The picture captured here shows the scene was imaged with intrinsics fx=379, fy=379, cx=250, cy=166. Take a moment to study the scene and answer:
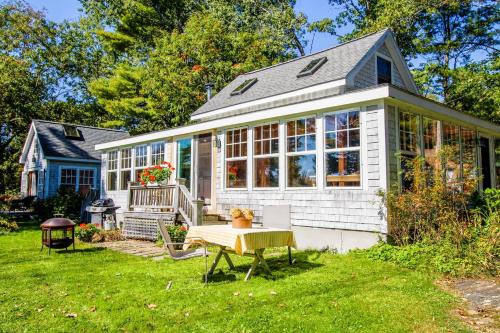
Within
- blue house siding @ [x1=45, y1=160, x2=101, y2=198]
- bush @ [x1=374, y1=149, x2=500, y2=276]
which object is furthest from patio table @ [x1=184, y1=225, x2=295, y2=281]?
blue house siding @ [x1=45, y1=160, x2=101, y2=198]

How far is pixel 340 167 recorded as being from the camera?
27.8ft

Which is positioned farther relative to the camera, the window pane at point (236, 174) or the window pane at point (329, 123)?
the window pane at point (236, 174)

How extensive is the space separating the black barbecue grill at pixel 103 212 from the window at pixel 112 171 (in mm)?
862

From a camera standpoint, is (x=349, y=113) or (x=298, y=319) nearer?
(x=298, y=319)

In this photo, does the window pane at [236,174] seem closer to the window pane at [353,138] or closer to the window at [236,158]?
the window at [236,158]

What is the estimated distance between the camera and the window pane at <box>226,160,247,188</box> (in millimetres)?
10531

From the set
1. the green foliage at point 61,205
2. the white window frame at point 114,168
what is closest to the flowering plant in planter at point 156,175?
the white window frame at point 114,168

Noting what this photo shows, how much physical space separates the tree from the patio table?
53.7ft

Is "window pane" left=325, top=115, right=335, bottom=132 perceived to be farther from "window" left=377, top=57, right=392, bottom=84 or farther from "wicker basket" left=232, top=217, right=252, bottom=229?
"window" left=377, top=57, right=392, bottom=84

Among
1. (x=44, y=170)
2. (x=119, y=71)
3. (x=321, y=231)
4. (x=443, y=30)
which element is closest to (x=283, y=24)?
(x=443, y=30)

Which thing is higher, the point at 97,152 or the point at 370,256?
the point at 97,152

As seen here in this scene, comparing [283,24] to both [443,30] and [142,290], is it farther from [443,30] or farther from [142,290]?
[142,290]

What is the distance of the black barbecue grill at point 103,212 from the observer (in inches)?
535

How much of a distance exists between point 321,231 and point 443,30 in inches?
731
